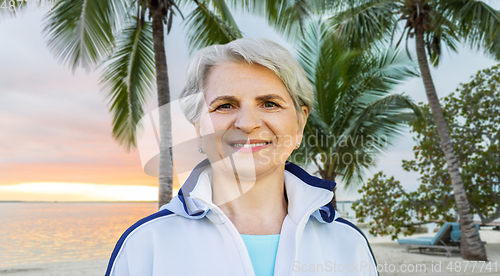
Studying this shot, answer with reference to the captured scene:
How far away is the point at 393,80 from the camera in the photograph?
1083cm

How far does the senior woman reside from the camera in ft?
4.19

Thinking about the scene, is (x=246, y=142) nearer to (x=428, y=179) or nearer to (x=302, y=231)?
(x=302, y=231)

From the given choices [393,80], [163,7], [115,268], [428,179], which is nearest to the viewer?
[115,268]

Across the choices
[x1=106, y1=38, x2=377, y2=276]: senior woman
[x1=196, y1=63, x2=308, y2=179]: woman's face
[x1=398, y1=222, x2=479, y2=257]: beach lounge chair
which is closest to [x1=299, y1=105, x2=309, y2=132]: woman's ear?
[x1=106, y1=38, x2=377, y2=276]: senior woman

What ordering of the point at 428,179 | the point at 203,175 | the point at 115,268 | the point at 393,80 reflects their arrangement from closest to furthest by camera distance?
the point at 115,268
the point at 203,175
the point at 393,80
the point at 428,179

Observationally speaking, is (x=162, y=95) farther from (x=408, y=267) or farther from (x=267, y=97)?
(x=408, y=267)

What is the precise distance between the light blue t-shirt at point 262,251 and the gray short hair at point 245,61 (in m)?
0.49

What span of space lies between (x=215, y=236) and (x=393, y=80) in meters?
10.6

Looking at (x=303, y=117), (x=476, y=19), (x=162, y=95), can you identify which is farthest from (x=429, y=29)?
(x=303, y=117)

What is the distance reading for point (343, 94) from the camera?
35.9 feet

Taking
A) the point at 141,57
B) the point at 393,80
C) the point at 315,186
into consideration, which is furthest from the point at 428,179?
the point at 315,186

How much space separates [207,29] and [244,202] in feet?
24.5

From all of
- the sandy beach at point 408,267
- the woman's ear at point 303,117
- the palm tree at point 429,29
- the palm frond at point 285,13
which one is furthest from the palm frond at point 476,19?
the woman's ear at point 303,117

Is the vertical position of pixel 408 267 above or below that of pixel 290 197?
below
